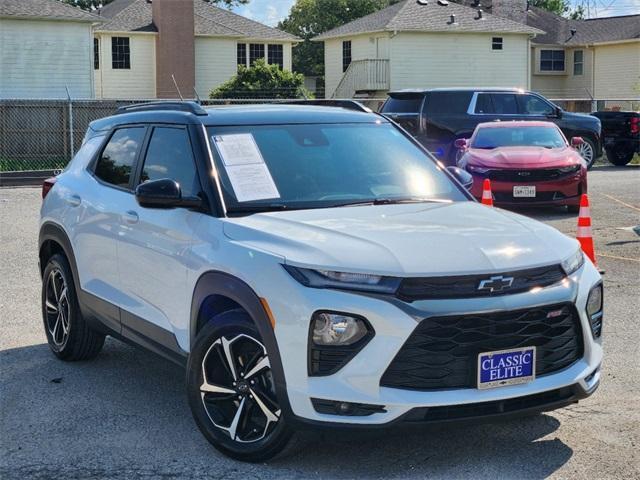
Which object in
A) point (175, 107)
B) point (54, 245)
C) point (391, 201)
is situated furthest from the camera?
point (54, 245)

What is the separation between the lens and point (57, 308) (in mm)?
7176

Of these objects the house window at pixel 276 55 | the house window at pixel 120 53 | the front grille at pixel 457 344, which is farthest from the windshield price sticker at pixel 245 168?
the house window at pixel 276 55

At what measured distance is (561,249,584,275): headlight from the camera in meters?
4.73

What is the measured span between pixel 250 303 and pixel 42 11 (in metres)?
31.2

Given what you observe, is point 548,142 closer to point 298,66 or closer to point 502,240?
point 502,240

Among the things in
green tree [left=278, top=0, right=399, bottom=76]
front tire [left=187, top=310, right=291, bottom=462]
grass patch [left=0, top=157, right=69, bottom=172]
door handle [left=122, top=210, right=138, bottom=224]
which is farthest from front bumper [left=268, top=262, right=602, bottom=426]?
green tree [left=278, top=0, right=399, bottom=76]

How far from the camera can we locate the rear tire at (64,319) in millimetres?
6859

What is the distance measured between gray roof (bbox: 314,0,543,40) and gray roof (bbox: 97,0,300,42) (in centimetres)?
369

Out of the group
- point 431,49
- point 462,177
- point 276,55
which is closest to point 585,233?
point 462,177

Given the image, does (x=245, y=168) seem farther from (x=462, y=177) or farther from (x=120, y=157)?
(x=462, y=177)

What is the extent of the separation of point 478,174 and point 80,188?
9.58 m

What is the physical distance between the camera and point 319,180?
5.65 meters

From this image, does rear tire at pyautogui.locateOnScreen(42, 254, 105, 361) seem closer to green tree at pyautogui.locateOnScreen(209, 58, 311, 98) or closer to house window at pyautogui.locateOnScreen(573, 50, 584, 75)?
green tree at pyautogui.locateOnScreen(209, 58, 311, 98)

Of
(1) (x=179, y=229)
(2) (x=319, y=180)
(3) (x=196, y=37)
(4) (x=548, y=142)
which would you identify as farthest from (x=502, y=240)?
(3) (x=196, y=37)
